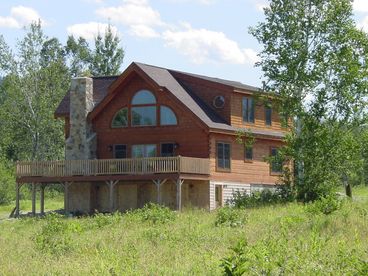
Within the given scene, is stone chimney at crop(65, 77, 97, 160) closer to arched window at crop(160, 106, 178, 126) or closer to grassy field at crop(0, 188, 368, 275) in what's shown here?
arched window at crop(160, 106, 178, 126)

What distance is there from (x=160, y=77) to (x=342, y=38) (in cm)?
1117

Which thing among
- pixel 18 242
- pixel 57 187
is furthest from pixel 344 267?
pixel 57 187

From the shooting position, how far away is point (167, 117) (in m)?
43.5

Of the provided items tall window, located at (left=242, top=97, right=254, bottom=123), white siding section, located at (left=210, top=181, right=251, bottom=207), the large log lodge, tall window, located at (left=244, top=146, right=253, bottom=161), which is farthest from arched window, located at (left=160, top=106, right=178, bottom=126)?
tall window, located at (left=244, top=146, right=253, bottom=161)

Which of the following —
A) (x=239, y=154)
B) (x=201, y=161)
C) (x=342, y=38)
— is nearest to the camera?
(x=342, y=38)

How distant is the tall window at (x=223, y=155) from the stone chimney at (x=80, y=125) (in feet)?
25.0

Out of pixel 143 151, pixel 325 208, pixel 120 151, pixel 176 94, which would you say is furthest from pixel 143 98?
pixel 325 208

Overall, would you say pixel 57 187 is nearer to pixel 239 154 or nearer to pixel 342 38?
pixel 239 154

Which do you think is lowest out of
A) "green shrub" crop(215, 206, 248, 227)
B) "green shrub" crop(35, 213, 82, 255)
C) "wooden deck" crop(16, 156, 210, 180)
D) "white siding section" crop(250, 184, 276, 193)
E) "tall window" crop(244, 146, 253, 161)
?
"green shrub" crop(35, 213, 82, 255)

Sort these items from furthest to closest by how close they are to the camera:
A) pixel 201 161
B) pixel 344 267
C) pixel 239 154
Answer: pixel 239 154, pixel 201 161, pixel 344 267

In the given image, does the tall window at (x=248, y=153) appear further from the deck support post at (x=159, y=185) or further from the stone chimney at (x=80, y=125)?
the stone chimney at (x=80, y=125)

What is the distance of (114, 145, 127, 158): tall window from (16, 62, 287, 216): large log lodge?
6 cm

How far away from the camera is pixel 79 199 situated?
4484cm

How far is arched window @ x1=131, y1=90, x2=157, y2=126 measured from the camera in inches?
1731
